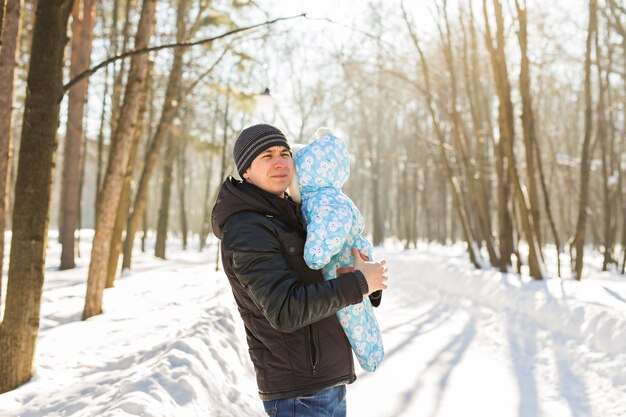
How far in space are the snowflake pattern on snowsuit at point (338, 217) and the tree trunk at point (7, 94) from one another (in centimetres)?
430

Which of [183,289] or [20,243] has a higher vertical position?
[20,243]

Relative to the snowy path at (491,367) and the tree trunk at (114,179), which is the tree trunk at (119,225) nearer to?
the tree trunk at (114,179)

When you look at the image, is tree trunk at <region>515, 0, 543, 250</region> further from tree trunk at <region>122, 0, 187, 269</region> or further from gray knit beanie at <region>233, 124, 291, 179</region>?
gray knit beanie at <region>233, 124, 291, 179</region>

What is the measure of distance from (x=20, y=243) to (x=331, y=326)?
328 cm

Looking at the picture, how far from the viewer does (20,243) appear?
4.29 metres

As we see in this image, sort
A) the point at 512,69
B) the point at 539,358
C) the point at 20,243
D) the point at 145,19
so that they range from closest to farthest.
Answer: the point at 20,243
the point at 539,358
the point at 145,19
the point at 512,69

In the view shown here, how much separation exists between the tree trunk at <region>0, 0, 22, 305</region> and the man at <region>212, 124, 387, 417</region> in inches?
166

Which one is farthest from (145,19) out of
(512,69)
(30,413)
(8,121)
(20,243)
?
(512,69)

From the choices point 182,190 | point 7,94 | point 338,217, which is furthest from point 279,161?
point 182,190

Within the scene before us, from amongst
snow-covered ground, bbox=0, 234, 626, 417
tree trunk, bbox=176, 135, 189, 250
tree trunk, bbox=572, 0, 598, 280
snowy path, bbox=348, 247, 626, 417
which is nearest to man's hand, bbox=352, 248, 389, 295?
snow-covered ground, bbox=0, 234, 626, 417

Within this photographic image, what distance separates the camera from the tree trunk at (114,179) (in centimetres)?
765

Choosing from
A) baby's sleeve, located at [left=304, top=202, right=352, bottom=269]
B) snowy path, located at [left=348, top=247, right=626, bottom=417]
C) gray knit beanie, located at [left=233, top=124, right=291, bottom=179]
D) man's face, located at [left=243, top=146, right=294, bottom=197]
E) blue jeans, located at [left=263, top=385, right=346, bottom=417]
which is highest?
gray knit beanie, located at [left=233, top=124, right=291, bottom=179]

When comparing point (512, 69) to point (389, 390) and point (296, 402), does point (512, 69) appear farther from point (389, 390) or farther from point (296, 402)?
point (296, 402)

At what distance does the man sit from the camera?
6.00 feet
